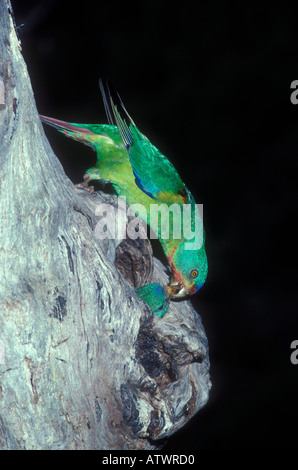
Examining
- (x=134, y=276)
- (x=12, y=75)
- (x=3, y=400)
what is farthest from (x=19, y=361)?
(x=12, y=75)

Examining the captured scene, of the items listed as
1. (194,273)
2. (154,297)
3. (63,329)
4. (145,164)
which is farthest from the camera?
(145,164)

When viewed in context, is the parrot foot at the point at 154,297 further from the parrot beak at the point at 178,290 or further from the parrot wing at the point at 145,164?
the parrot wing at the point at 145,164

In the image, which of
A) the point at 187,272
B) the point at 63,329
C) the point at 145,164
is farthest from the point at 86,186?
the point at 63,329

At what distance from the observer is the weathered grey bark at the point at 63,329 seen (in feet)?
4.33

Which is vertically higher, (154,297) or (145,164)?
(145,164)

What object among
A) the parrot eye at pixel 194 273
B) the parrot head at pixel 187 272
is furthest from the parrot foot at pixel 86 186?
the parrot eye at pixel 194 273

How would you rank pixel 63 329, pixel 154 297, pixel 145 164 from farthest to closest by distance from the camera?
1. pixel 145 164
2. pixel 154 297
3. pixel 63 329

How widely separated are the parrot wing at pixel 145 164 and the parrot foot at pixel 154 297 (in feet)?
1.54

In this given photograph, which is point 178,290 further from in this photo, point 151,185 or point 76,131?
point 76,131

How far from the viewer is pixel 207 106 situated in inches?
123

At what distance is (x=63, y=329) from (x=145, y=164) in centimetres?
103

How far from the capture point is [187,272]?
2.09 metres

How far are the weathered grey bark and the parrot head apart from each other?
0.27m

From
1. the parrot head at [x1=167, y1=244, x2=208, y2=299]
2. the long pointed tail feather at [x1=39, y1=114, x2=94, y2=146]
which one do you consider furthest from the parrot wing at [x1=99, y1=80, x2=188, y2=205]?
the parrot head at [x1=167, y1=244, x2=208, y2=299]
